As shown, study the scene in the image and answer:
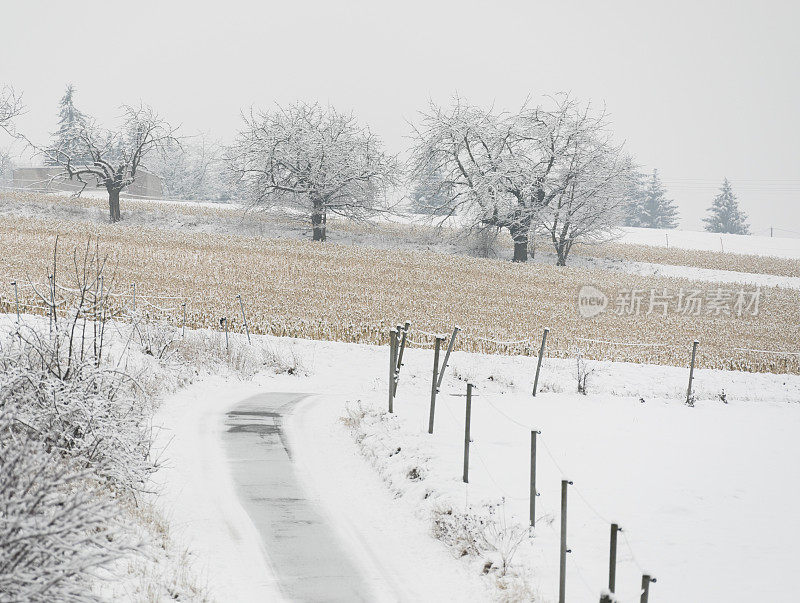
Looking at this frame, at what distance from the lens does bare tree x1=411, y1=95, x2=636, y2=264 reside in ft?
155

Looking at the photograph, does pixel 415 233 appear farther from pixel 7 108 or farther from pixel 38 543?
pixel 38 543

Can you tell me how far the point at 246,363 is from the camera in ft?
59.8

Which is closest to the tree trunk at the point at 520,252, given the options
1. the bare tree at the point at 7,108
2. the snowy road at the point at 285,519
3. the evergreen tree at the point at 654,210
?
the bare tree at the point at 7,108

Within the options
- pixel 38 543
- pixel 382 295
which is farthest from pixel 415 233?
pixel 38 543

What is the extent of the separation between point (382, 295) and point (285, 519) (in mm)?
22320

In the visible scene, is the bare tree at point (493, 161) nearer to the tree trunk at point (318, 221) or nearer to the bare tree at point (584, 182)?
the bare tree at point (584, 182)

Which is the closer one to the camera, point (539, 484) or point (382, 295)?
point (539, 484)

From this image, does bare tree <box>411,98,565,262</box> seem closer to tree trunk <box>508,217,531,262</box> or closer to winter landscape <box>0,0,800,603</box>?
tree trunk <box>508,217,531,262</box>

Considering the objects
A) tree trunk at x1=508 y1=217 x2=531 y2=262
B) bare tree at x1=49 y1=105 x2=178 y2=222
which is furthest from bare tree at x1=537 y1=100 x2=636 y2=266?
bare tree at x1=49 y1=105 x2=178 y2=222

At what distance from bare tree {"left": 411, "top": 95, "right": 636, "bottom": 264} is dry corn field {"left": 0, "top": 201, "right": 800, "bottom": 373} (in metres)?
4.37

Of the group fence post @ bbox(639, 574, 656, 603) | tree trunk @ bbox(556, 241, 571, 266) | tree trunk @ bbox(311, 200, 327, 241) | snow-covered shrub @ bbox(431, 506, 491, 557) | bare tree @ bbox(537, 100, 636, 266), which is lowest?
snow-covered shrub @ bbox(431, 506, 491, 557)

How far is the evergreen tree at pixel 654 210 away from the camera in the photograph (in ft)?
330

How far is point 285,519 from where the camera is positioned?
864cm

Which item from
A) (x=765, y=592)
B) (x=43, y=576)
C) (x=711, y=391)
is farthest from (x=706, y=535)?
(x=711, y=391)
